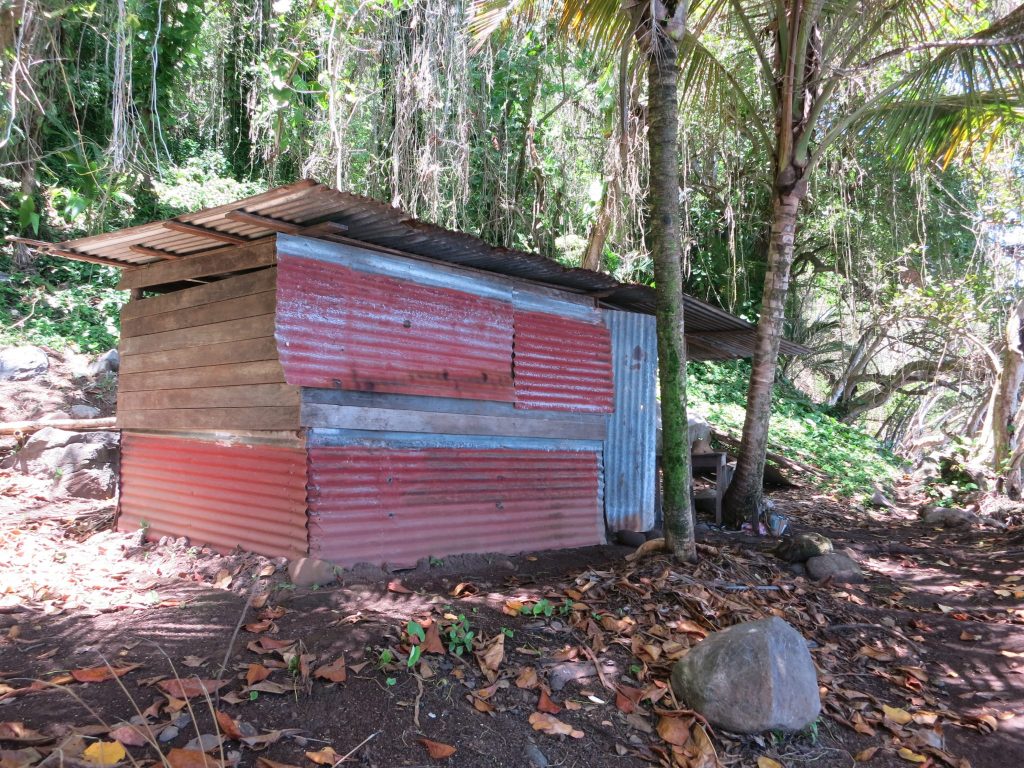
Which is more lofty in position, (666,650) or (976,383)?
(976,383)

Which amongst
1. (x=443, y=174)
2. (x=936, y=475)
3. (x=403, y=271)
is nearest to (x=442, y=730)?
(x=403, y=271)

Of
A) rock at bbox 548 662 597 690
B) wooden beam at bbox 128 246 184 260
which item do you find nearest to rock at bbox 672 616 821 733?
rock at bbox 548 662 597 690

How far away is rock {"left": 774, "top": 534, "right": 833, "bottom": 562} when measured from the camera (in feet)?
22.1

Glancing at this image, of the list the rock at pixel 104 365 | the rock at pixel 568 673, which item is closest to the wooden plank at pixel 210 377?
the rock at pixel 568 673

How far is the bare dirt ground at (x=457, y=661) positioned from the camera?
10.3 ft

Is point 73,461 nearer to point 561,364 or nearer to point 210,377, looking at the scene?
point 210,377

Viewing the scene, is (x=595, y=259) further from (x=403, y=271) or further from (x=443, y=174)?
(x=403, y=271)

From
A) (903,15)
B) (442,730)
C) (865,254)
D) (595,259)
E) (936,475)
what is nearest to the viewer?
(442,730)

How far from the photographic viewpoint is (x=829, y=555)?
264 inches

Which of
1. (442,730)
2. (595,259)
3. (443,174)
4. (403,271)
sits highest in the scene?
(443,174)

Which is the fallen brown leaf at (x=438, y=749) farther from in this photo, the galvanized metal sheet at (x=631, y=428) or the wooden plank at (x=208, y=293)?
the galvanized metal sheet at (x=631, y=428)

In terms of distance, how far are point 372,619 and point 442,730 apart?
1.09 meters

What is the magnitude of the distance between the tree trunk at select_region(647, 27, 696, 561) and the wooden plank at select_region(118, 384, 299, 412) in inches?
110

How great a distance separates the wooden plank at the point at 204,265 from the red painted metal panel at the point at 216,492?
1.40 metres
